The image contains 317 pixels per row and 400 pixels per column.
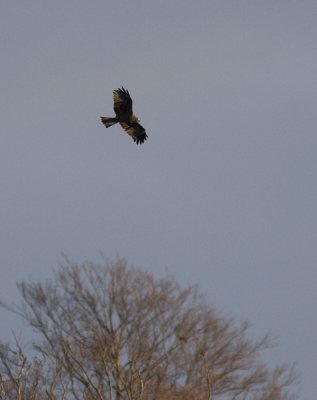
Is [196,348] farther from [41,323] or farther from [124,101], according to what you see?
[124,101]

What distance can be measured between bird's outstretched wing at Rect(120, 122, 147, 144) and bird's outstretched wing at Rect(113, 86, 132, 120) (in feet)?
1.16

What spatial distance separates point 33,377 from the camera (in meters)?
34.3

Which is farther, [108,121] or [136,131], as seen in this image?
[136,131]

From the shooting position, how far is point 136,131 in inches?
1331

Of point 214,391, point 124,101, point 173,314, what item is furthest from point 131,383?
point 124,101

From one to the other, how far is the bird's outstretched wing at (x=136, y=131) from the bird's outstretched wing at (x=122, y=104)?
1.16ft

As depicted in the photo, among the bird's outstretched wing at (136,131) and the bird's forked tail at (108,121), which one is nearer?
the bird's forked tail at (108,121)

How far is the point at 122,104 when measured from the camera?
109ft

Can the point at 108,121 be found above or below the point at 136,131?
below

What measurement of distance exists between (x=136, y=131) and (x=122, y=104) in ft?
2.71

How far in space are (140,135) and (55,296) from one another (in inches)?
542

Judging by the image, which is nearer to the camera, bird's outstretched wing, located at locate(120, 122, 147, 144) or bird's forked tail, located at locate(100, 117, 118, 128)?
bird's forked tail, located at locate(100, 117, 118, 128)

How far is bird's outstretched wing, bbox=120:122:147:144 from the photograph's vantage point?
110ft

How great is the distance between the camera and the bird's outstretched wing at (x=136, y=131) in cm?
3362
